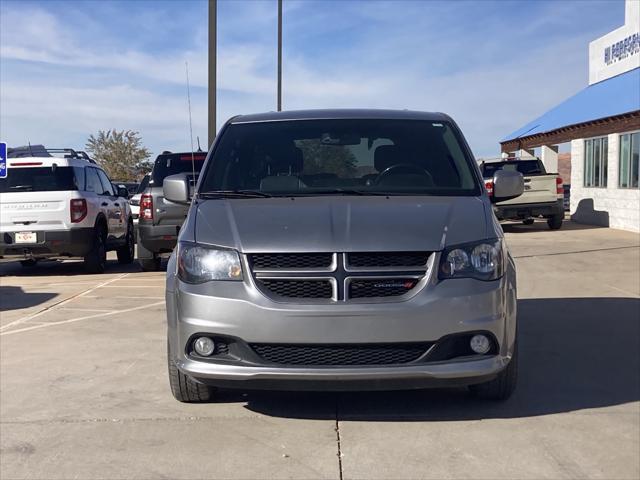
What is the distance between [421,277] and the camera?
4.03m

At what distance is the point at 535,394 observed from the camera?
4.96 meters

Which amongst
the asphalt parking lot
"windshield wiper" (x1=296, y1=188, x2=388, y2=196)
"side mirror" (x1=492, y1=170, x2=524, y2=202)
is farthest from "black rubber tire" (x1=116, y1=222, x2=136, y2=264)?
"windshield wiper" (x1=296, y1=188, x2=388, y2=196)

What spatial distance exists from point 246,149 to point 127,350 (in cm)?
217

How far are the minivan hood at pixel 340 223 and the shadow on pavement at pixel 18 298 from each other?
5121mm

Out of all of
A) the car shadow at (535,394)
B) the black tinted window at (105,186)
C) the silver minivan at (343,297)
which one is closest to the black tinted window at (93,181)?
the black tinted window at (105,186)

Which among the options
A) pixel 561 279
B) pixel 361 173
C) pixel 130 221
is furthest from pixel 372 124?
pixel 130 221

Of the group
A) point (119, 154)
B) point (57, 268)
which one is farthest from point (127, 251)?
point (119, 154)

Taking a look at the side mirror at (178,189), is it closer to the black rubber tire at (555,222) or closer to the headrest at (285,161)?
the headrest at (285,161)

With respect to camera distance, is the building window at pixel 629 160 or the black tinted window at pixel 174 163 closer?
the black tinted window at pixel 174 163

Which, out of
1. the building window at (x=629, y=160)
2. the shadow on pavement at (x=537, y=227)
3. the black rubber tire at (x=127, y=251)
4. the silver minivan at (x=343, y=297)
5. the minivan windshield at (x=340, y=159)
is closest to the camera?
the silver minivan at (x=343, y=297)

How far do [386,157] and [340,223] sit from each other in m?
1.36

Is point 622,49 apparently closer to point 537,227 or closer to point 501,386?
point 537,227

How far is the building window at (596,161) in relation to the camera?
2145 cm

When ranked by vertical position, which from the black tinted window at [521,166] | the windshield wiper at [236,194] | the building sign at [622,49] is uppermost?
the building sign at [622,49]
